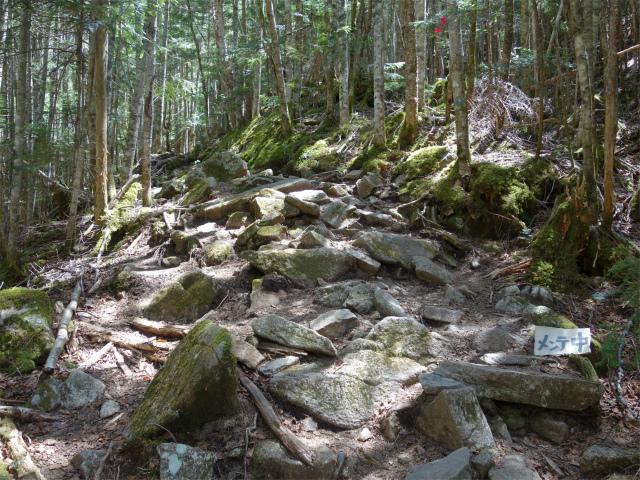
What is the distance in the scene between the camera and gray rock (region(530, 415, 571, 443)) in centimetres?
Result: 328

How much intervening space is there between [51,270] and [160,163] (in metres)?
9.46

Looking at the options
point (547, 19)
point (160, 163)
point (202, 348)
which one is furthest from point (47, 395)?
point (547, 19)

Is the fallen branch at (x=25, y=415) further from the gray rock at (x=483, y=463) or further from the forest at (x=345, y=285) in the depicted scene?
the gray rock at (x=483, y=463)

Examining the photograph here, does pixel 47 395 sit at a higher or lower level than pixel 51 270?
lower

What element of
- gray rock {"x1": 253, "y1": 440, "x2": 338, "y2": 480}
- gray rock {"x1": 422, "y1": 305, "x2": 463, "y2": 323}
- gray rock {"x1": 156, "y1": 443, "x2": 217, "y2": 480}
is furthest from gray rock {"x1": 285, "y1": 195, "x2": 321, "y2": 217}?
gray rock {"x1": 156, "y1": 443, "x2": 217, "y2": 480}

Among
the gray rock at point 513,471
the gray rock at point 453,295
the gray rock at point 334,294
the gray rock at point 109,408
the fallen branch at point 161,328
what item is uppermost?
the gray rock at point 334,294

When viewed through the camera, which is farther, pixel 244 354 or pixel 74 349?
pixel 74 349

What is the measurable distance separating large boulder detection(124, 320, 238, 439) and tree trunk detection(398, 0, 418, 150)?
7471 mm

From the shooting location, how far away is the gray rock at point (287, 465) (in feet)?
9.75

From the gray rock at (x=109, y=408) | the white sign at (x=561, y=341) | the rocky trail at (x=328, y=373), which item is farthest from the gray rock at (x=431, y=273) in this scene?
the gray rock at (x=109, y=408)

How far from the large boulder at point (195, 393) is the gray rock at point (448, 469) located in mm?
1536

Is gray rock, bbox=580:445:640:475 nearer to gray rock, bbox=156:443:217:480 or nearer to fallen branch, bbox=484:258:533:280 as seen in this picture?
gray rock, bbox=156:443:217:480

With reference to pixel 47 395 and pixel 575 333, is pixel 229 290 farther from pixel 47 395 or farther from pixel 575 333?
pixel 575 333

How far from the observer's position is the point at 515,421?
343cm
